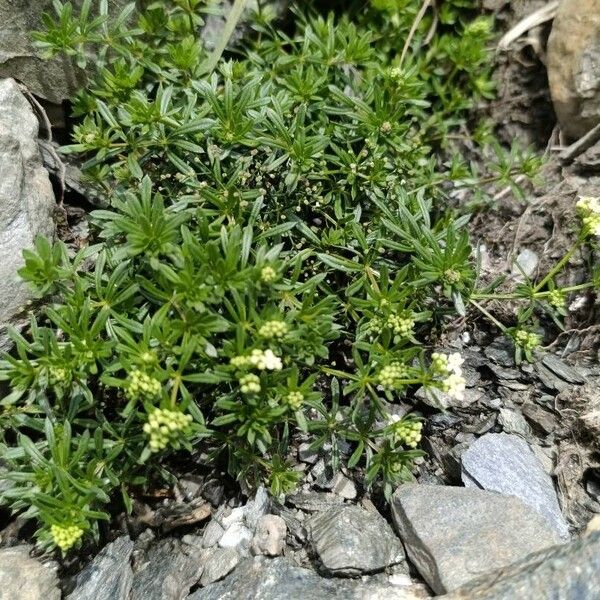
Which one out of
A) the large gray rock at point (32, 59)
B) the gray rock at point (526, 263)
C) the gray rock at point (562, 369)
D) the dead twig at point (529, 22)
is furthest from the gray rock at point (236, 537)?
the dead twig at point (529, 22)

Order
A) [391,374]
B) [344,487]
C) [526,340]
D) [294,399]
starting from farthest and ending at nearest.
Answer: [526,340] → [344,487] → [391,374] → [294,399]

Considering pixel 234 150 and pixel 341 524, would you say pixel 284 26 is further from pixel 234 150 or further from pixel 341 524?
pixel 341 524

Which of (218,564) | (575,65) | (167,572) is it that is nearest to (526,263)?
(575,65)

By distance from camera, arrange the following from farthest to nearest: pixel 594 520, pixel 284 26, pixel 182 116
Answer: pixel 284 26, pixel 182 116, pixel 594 520

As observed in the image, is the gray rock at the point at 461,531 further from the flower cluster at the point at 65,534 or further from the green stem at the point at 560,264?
the flower cluster at the point at 65,534

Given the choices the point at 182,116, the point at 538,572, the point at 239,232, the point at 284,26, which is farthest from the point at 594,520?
the point at 284,26

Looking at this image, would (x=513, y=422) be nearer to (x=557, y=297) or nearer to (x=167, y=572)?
(x=557, y=297)

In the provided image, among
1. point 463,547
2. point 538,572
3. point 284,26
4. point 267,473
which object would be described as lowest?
point 267,473
